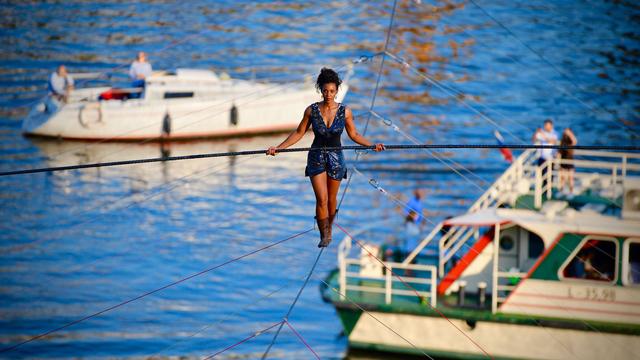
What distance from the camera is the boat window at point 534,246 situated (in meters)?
21.0

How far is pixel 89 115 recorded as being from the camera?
3562 cm

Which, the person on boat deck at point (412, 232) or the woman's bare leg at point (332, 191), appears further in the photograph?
the person on boat deck at point (412, 232)

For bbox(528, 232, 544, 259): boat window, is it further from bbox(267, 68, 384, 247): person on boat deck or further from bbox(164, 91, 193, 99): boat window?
bbox(164, 91, 193, 99): boat window

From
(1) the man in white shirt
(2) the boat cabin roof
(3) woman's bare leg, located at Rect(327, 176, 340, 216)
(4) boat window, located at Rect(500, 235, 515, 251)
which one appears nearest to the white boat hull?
(4) boat window, located at Rect(500, 235, 515, 251)

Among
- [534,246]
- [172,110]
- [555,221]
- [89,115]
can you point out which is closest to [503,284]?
[534,246]

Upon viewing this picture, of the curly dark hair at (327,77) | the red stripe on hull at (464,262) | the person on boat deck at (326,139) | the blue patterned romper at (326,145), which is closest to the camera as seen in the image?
the curly dark hair at (327,77)

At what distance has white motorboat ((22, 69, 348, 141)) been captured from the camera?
1396 inches

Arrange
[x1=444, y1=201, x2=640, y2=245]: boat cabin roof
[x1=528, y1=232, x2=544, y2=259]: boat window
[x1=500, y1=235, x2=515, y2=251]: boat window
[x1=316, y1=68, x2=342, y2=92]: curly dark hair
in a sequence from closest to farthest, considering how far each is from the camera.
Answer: [x1=316, y1=68, x2=342, y2=92]: curly dark hair < [x1=444, y1=201, x2=640, y2=245]: boat cabin roof < [x1=528, y1=232, x2=544, y2=259]: boat window < [x1=500, y1=235, x2=515, y2=251]: boat window

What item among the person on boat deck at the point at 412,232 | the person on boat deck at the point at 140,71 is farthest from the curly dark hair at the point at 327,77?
the person on boat deck at the point at 140,71

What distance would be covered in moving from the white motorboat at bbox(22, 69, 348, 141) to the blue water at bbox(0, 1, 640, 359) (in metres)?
0.51

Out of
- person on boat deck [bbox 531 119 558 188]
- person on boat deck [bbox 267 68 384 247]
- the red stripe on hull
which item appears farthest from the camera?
person on boat deck [bbox 531 119 558 188]

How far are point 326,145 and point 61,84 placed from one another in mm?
25463

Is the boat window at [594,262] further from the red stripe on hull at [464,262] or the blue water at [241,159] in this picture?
the blue water at [241,159]

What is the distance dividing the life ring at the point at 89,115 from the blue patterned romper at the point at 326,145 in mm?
24577
